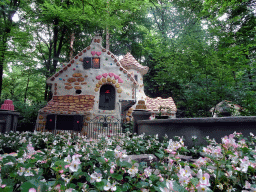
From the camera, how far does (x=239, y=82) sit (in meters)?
6.88

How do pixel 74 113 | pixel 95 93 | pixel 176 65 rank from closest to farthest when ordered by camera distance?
1. pixel 176 65
2. pixel 74 113
3. pixel 95 93

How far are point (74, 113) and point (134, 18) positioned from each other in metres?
→ 14.3

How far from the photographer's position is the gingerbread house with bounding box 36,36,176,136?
36.8ft

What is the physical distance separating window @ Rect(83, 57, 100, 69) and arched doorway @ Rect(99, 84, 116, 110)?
6.00 ft

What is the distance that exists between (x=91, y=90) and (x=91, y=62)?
84.3 inches

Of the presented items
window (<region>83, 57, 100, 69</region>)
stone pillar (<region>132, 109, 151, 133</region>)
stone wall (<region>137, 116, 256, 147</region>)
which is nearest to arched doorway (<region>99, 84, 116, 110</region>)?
window (<region>83, 57, 100, 69</region>)

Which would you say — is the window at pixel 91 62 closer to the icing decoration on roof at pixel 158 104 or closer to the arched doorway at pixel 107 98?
the arched doorway at pixel 107 98

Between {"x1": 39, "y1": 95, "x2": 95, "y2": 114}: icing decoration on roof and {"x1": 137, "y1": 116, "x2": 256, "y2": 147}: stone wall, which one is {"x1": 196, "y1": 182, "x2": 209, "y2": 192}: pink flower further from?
{"x1": 39, "y1": 95, "x2": 95, "y2": 114}: icing decoration on roof

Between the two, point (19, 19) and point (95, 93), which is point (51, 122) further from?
point (19, 19)

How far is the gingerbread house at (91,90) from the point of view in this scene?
36.8 ft

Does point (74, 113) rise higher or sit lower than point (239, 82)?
lower

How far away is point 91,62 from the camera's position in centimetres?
1233

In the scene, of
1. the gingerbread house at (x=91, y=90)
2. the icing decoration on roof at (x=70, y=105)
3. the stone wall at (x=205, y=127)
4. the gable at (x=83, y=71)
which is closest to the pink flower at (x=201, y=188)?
the stone wall at (x=205, y=127)

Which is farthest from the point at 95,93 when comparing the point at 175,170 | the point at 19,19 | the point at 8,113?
the point at 175,170
